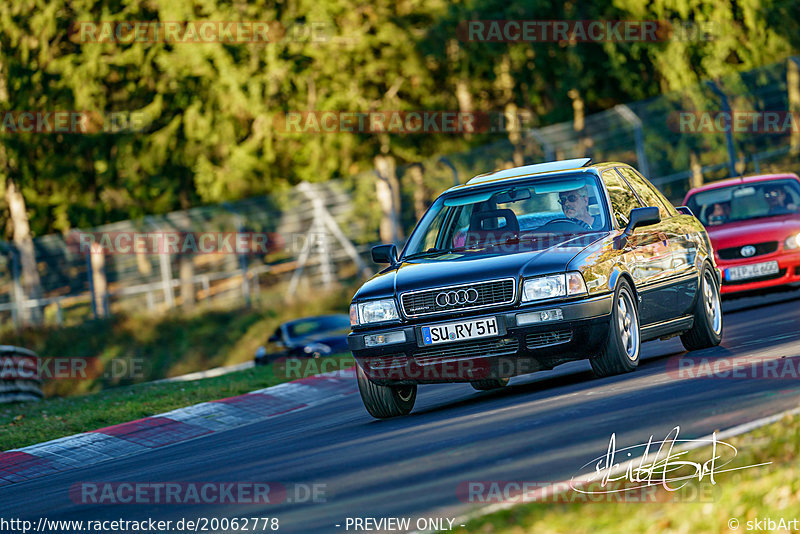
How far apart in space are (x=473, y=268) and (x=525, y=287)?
16.9 inches

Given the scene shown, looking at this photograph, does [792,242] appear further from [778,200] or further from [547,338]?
[547,338]

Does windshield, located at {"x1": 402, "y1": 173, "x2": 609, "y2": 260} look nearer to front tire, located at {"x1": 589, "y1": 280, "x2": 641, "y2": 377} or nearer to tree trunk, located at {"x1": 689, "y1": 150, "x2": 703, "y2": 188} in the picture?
front tire, located at {"x1": 589, "y1": 280, "x2": 641, "y2": 377}

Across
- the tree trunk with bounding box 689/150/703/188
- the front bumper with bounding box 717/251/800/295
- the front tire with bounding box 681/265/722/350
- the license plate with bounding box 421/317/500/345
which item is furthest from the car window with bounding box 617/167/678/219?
the tree trunk with bounding box 689/150/703/188

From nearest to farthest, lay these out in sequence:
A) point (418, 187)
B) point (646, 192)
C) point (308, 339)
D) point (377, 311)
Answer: point (377, 311), point (646, 192), point (308, 339), point (418, 187)

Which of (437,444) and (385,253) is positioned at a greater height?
(385,253)

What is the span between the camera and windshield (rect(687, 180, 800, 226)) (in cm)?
1684

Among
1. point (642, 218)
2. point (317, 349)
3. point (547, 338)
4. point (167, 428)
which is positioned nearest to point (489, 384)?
point (642, 218)

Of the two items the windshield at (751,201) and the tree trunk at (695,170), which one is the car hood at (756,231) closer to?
the windshield at (751,201)

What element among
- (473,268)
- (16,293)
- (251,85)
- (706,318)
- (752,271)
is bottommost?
(16,293)

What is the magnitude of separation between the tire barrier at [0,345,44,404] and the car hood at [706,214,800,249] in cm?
982

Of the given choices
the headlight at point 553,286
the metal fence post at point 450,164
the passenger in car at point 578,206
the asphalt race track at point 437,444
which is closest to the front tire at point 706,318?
the asphalt race track at point 437,444

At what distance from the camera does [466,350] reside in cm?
912

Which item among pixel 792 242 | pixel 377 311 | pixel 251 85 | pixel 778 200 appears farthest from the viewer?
pixel 251 85

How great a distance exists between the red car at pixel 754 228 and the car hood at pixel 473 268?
667 centimetres
